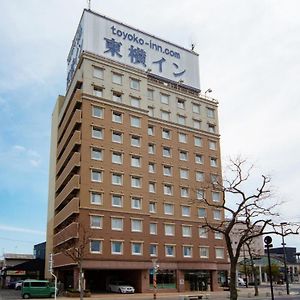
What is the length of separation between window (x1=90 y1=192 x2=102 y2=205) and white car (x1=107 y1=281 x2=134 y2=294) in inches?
441

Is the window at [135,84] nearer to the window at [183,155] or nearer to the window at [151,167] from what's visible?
the window at [151,167]

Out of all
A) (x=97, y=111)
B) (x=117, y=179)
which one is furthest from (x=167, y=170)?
(x=97, y=111)

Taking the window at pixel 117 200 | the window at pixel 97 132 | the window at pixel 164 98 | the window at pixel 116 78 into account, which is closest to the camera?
the window at pixel 117 200

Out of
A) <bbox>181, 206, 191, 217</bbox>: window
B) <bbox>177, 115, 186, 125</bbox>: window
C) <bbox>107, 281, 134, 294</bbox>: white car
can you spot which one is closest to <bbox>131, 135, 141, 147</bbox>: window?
<bbox>177, 115, 186, 125</bbox>: window

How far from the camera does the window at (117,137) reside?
196ft

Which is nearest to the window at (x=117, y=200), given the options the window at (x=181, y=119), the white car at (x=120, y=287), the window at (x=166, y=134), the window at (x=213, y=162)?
the white car at (x=120, y=287)

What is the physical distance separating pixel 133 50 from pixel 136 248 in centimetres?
2986

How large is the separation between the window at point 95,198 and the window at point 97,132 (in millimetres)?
7739

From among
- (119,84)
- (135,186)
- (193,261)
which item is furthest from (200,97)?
(193,261)

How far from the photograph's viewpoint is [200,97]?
73312mm

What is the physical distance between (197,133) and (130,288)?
27.6 metres

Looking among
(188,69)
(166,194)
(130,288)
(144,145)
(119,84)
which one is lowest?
(130,288)

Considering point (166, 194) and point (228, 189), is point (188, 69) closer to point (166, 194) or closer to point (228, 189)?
point (166, 194)

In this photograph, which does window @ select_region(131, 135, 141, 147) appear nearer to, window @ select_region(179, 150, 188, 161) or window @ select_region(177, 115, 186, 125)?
window @ select_region(179, 150, 188, 161)
